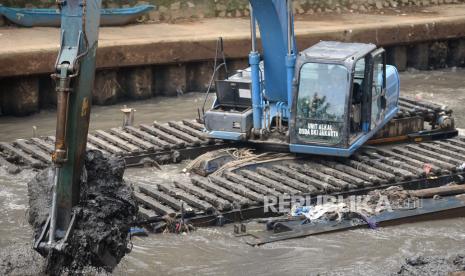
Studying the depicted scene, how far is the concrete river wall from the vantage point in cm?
1703

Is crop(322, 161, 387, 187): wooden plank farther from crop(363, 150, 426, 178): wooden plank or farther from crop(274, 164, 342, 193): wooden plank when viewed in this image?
crop(363, 150, 426, 178): wooden plank

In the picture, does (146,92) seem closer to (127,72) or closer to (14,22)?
(127,72)

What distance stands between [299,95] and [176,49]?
20.7 feet

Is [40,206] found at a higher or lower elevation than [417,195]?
higher

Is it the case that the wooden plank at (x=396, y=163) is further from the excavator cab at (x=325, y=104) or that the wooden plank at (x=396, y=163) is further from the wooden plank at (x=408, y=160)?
the excavator cab at (x=325, y=104)

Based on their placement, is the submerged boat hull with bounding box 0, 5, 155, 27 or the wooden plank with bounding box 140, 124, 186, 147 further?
the submerged boat hull with bounding box 0, 5, 155, 27

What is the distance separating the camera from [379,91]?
13.2 meters

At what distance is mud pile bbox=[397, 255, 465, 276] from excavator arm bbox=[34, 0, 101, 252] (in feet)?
9.98

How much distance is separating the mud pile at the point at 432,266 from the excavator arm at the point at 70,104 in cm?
304

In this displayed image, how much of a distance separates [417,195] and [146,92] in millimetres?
7525

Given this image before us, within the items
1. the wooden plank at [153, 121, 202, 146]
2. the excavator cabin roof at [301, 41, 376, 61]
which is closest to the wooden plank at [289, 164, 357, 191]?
the excavator cabin roof at [301, 41, 376, 61]

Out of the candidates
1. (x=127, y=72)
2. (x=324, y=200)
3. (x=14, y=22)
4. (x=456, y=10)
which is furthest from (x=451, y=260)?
(x=456, y=10)

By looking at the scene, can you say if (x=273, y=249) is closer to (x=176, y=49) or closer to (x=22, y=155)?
(x=22, y=155)

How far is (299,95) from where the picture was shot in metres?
12.3
